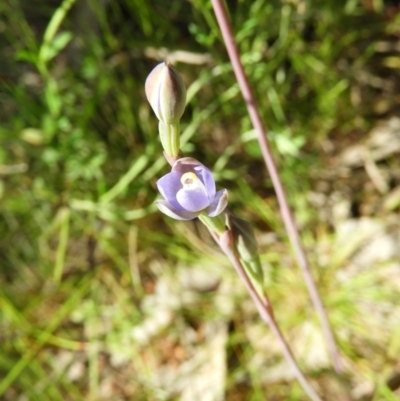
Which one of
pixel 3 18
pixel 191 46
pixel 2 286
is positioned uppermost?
pixel 3 18

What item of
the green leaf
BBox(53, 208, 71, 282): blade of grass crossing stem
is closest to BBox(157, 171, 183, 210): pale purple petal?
the green leaf

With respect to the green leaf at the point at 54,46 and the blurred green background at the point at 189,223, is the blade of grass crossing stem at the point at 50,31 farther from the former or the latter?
the blurred green background at the point at 189,223

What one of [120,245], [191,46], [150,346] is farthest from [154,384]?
[191,46]

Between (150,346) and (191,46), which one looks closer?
(191,46)

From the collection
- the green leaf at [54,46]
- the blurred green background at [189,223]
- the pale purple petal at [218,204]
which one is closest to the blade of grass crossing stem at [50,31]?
the green leaf at [54,46]

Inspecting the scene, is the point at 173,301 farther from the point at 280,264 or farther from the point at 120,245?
the point at 280,264

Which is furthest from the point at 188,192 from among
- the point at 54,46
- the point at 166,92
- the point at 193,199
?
the point at 54,46
